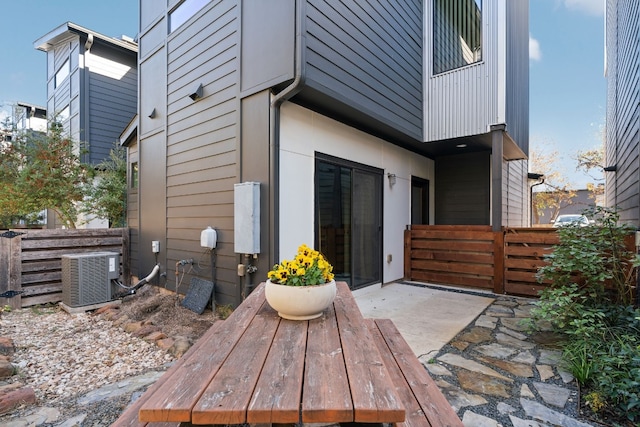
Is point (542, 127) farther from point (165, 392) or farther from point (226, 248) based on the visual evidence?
point (165, 392)

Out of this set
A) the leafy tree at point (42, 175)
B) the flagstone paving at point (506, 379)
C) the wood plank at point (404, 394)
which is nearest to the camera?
the wood plank at point (404, 394)

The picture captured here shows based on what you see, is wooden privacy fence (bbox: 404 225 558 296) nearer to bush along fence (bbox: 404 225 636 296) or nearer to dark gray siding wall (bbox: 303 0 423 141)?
bush along fence (bbox: 404 225 636 296)

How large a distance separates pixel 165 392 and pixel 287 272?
75 centimetres

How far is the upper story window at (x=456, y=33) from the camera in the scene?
5195 mm

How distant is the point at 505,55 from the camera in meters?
4.81

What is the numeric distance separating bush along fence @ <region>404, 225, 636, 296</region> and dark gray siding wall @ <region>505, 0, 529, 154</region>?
1775 mm

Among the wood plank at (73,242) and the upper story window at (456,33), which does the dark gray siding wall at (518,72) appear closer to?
the upper story window at (456,33)

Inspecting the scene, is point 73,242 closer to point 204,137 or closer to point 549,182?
point 204,137

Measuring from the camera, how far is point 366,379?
1.04 m

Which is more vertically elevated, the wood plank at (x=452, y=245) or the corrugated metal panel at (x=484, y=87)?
the corrugated metal panel at (x=484, y=87)

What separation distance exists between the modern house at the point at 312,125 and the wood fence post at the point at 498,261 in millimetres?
214

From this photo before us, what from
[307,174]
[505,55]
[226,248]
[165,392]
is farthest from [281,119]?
[505,55]

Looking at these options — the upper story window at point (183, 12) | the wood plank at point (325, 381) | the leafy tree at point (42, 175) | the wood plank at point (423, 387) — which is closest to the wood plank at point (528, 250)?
the wood plank at point (423, 387)

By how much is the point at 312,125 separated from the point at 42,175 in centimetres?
568
